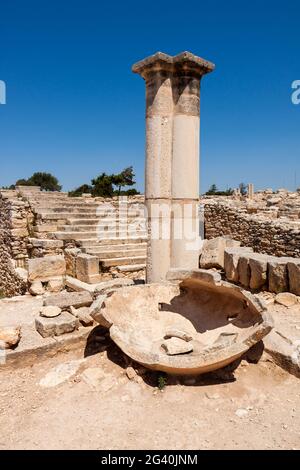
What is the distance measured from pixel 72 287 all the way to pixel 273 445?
5.63 metres

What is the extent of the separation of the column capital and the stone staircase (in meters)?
4.44

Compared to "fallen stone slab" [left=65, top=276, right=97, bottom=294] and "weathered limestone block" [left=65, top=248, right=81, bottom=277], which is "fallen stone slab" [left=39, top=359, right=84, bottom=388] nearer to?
"fallen stone slab" [left=65, top=276, right=97, bottom=294]

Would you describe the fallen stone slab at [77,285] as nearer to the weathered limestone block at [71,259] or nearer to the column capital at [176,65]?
the weathered limestone block at [71,259]

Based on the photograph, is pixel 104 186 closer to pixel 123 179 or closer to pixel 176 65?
pixel 123 179

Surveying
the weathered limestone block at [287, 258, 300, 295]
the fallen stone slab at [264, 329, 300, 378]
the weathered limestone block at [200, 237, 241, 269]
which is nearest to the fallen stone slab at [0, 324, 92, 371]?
→ the fallen stone slab at [264, 329, 300, 378]

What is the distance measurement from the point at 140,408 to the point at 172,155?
3.79m

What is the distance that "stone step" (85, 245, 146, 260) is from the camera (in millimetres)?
8188

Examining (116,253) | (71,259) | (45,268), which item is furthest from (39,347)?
(116,253)

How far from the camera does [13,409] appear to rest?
114 inches

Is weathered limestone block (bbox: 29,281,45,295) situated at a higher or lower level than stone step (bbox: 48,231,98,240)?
lower

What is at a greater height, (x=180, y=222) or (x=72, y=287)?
(x=180, y=222)
